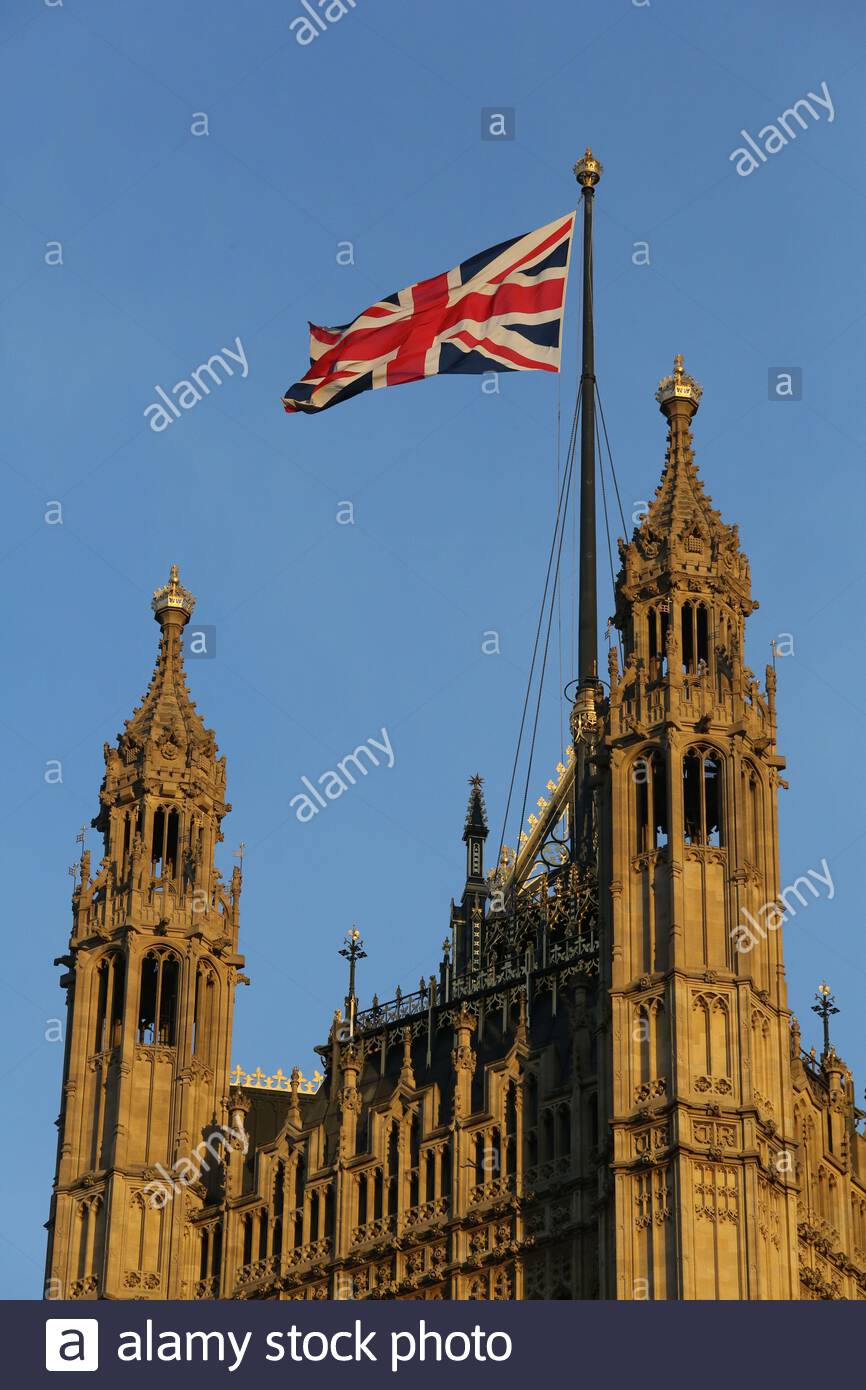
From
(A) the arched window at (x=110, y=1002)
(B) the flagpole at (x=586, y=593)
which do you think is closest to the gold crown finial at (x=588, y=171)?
(B) the flagpole at (x=586, y=593)

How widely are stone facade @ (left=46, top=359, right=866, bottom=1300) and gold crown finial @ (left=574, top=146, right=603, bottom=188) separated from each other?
14919 mm

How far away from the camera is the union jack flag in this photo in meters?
92.9

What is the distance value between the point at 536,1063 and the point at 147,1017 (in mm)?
11415

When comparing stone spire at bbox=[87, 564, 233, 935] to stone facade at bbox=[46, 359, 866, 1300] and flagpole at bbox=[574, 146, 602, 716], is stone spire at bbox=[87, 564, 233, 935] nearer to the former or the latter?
stone facade at bbox=[46, 359, 866, 1300]

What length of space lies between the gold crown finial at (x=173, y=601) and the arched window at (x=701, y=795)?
1779cm

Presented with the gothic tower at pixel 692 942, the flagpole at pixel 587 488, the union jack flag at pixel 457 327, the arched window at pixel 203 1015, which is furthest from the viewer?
the flagpole at pixel 587 488

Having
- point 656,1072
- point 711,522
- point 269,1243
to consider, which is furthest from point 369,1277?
point 711,522

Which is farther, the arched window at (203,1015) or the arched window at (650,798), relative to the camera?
the arched window at (203,1015)
